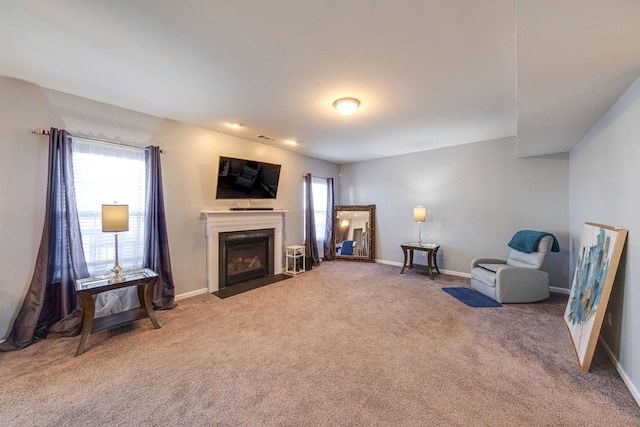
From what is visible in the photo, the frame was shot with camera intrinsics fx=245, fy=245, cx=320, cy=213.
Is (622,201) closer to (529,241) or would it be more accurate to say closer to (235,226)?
(529,241)

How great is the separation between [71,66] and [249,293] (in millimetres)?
3192

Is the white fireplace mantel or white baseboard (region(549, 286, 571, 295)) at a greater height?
the white fireplace mantel

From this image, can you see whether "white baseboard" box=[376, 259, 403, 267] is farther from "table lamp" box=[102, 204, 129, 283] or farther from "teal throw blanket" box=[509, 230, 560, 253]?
"table lamp" box=[102, 204, 129, 283]

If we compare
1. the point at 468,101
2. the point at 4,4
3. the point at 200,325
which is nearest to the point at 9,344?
the point at 200,325

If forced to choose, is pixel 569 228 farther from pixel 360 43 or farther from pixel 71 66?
pixel 71 66

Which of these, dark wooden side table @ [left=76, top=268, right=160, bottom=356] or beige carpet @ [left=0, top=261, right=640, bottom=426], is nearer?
beige carpet @ [left=0, top=261, right=640, bottom=426]

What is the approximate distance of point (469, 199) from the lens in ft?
15.3

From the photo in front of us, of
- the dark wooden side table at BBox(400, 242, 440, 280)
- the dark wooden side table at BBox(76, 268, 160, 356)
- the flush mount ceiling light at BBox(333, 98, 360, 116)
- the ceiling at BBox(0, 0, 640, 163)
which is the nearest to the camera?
the ceiling at BBox(0, 0, 640, 163)

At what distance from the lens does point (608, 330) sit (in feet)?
7.29

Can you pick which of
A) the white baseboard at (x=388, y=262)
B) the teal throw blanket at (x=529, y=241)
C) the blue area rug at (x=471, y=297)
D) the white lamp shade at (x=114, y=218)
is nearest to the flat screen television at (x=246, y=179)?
the white lamp shade at (x=114, y=218)

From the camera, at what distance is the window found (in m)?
2.75

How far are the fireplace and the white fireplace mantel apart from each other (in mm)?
76

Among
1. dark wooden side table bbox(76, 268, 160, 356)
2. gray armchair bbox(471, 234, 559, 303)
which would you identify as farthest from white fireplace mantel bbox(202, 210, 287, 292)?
gray armchair bbox(471, 234, 559, 303)

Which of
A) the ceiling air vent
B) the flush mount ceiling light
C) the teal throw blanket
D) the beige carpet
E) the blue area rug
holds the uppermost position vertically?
the ceiling air vent
